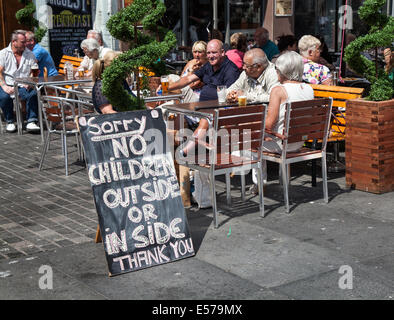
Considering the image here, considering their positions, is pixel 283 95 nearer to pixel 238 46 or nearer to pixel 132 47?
pixel 132 47

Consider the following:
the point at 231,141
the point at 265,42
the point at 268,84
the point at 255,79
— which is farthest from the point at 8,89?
the point at 231,141

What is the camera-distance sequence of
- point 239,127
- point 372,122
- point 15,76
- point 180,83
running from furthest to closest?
1. point 15,76
2. point 180,83
3. point 372,122
4. point 239,127

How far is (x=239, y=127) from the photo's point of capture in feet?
19.5

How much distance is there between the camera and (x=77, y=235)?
586 centimetres

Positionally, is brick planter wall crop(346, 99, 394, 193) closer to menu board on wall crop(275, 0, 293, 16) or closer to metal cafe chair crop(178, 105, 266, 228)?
metal cafe chair crop(178, 105, 266, 228)

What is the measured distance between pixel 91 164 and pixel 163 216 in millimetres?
703

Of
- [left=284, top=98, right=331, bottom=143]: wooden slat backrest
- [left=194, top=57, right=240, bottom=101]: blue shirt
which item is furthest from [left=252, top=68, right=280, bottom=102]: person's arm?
[left=284, top=98, right=331, bottom=143]: wooden slat backrest

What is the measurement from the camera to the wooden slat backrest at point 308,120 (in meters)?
6.35

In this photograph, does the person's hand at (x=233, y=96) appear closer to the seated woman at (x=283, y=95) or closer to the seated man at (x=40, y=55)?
the seated woman at (x=283, y=95)

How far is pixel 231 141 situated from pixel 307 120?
0.94 meters

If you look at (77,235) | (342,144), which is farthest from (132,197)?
(342,144)

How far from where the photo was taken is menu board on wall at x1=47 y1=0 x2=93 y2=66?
45.0 ft

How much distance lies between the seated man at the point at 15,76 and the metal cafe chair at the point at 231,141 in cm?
561
